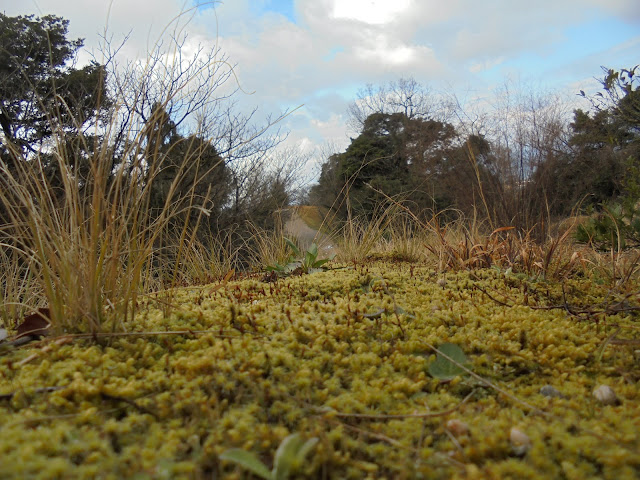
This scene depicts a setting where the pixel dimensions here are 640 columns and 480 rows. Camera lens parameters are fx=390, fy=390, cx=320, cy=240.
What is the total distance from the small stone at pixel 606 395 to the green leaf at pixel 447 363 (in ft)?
1.01

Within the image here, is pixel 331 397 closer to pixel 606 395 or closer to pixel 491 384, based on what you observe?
pixel 491 384

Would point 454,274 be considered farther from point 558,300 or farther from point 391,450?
point 391,450

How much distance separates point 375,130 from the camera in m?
17.7

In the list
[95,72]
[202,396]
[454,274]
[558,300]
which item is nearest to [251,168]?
[95,72]

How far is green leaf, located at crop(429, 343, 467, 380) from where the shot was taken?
42.3 inches

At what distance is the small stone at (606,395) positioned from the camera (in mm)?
929

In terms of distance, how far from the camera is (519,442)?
0.74 metres

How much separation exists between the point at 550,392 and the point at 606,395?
Result: 117 mm

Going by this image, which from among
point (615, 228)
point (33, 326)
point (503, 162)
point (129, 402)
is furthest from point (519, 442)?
point (503, 162)

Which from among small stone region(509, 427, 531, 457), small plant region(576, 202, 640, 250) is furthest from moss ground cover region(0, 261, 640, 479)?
small plant region(576, 202, 640, 250)

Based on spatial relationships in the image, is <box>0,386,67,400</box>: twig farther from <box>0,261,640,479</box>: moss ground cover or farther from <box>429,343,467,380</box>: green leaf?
<box>429,343,467,380</box>: green leaf

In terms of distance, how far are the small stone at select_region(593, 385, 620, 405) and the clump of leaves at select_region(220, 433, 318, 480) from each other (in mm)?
730

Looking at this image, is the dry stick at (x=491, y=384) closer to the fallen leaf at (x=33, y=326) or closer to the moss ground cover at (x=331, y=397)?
the moss ground cover at (x=331, y=397)

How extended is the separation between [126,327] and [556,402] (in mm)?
1219
